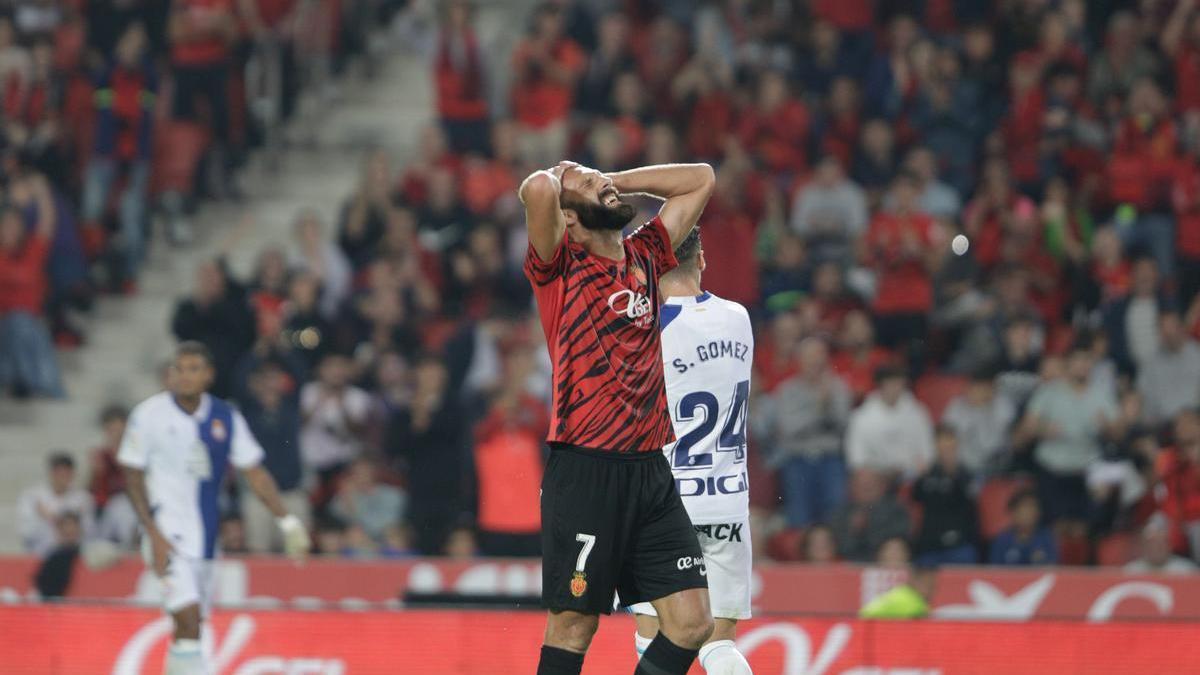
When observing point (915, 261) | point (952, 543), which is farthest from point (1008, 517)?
point (915, 261)

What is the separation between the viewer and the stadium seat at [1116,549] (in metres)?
14.5

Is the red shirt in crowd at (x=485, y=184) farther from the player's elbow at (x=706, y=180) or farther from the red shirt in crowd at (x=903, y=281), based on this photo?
the player's elbow at (x=706, y=180)

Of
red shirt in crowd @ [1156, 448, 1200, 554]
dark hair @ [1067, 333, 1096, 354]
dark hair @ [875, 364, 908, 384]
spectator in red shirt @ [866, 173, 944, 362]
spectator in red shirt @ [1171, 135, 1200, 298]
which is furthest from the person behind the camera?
spectator in red shirt @ [1171, 135, 1200, 298]

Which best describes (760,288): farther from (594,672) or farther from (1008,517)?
(594,672)

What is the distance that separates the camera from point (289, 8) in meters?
19.8

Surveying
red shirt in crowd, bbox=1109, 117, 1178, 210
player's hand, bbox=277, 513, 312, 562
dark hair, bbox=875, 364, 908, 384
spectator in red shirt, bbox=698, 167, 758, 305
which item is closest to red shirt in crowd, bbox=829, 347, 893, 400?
dark hair, bbox=875, 364, 908, 384

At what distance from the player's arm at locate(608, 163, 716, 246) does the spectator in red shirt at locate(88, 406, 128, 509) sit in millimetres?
8694

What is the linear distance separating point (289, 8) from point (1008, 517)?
360 inches

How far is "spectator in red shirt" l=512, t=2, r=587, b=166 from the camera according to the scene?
59.1 feet

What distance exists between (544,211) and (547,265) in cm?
31

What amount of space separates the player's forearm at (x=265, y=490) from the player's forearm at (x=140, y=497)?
58cm

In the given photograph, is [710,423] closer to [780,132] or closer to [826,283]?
[826,283]

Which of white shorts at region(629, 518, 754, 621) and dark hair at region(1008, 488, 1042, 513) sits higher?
white shorts at region(629, 518, 754, 621)

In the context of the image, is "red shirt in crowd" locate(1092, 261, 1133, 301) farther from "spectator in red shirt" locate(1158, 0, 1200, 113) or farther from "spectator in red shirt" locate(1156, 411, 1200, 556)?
"spectator in red shirt" locate(1158, 0, 1200, 113)
